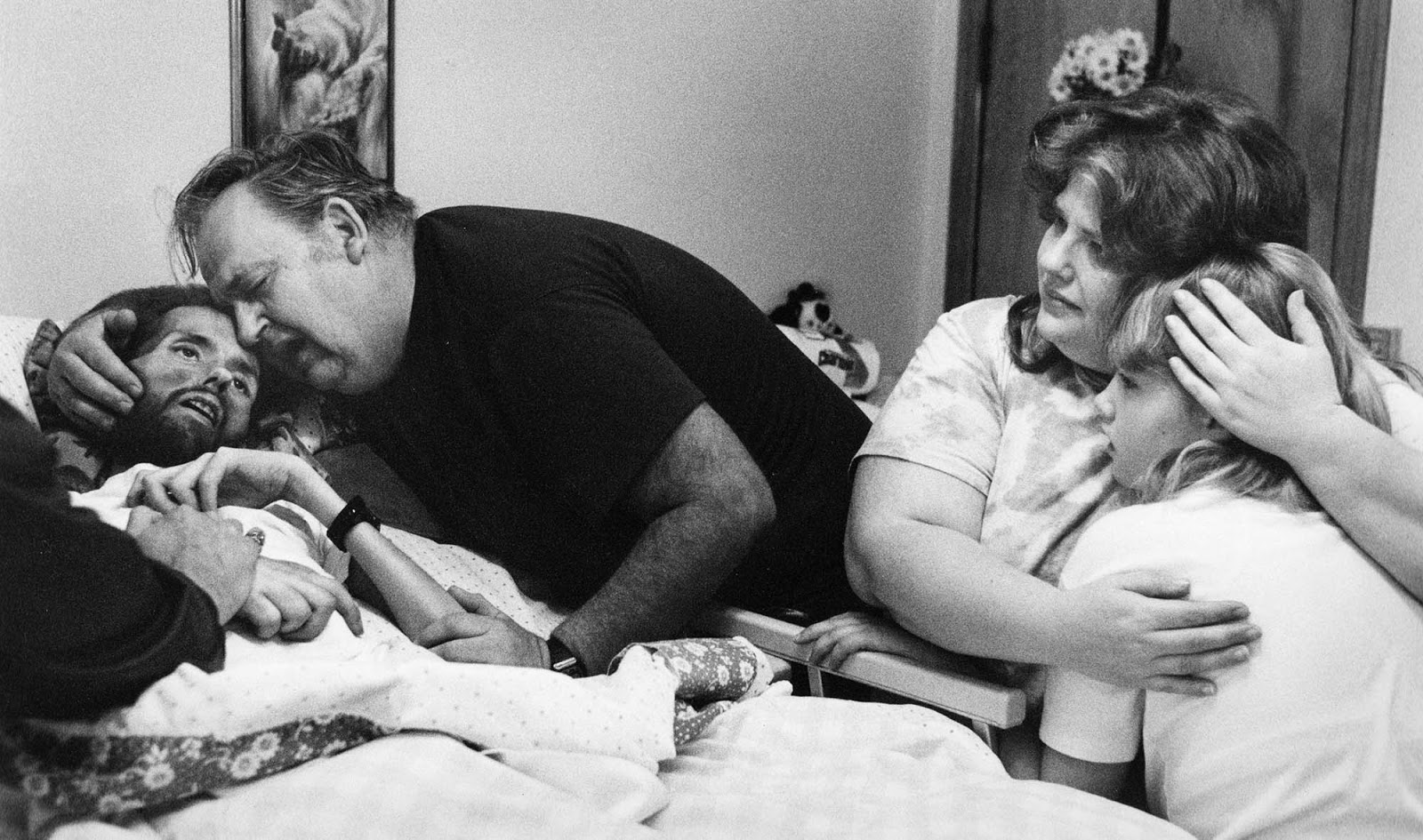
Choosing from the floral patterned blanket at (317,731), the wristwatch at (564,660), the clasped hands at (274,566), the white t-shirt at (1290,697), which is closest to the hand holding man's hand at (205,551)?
the clasped hands at (274,566)

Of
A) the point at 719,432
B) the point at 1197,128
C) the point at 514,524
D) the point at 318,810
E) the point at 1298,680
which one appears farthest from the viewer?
the point at 514,524

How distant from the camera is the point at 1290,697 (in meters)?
0.81

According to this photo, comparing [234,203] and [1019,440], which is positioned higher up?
[234,203]

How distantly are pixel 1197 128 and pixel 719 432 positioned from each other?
475 millimetres

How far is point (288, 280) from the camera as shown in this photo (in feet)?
3.59

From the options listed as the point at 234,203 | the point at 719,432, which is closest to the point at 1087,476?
the point at 719,432

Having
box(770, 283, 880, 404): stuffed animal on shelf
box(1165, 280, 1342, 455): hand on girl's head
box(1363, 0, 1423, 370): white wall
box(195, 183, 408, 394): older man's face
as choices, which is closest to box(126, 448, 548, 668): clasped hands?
box(195, 183, 408, 394): older man's face

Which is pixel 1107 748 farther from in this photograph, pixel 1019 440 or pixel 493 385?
pixel 493 385

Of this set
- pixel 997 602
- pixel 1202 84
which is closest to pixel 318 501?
pixel 997 602

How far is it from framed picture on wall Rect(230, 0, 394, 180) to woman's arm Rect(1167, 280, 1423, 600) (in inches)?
35.5

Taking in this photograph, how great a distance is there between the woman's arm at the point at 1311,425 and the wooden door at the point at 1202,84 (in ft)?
4.09

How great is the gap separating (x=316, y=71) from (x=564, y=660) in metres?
0.71

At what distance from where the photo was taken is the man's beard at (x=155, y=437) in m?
1.03

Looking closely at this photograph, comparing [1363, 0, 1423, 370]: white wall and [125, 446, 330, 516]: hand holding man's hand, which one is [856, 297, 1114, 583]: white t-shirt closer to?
[125, 446, 330, 516]: hand holding man's hand
